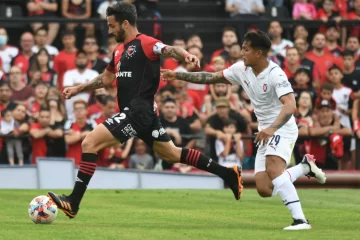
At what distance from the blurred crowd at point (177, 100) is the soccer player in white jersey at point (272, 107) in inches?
292

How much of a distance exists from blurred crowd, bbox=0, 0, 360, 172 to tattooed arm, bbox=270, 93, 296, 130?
27.5 ft

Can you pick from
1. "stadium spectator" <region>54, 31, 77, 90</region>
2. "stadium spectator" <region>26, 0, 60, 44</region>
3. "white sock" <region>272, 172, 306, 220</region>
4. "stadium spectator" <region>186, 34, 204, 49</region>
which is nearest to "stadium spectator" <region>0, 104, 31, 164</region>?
"stadium spectator" <region>54, 31, 77, 90</region>

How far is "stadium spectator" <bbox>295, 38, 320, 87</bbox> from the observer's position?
21.6 metres

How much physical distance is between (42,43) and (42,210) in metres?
10.6

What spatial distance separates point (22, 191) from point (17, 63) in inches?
180

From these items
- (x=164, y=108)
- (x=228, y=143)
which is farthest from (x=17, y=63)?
(x=228, y=143)

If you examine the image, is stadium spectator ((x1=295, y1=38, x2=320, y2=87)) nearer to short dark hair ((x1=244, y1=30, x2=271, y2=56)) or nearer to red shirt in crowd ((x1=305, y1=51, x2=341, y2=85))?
red shirt in crowd ((x1=305, y1=51, x2=341, y2=85))

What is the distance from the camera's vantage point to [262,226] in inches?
449

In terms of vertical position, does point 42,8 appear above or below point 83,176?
above

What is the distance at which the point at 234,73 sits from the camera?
11859 mm

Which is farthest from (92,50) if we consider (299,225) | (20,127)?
(299,225)

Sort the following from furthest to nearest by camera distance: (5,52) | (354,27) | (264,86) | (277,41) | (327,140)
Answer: (354,27), (277,41), (5,52), (327,140), (264,86)

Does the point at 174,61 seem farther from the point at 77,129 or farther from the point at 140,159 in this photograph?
the point at 77,129

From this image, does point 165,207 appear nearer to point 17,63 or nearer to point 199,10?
point 17,63
